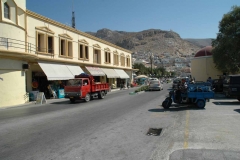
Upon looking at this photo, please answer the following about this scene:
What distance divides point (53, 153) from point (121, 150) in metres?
1.87

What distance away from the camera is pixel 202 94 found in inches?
563

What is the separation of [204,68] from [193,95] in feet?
127

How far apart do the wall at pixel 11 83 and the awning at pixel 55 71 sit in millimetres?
3072

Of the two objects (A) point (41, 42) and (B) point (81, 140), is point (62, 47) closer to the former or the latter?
(A) point (41, 42)

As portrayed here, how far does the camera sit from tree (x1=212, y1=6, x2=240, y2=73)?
1228 inches

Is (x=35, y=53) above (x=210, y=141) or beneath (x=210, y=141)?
above

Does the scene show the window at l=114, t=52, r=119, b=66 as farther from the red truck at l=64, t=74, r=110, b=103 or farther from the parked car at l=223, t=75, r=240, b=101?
the parked car at l=223, t=75, r=240, b=101

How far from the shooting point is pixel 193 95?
14.4 metres

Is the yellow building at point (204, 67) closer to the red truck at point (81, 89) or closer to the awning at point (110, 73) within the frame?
the awning at point (110, 73)

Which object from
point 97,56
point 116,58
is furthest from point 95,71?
point 116,58

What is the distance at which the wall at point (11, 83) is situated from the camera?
720 inches

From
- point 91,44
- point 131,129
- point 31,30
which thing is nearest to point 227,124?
point 131,129

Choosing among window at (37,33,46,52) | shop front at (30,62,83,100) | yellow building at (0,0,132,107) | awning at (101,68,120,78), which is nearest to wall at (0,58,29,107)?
yellow building at (0,0,132,107)

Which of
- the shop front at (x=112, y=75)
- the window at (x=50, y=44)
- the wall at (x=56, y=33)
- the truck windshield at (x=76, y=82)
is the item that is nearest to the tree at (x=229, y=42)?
the shop front at (x=112, y=75)
